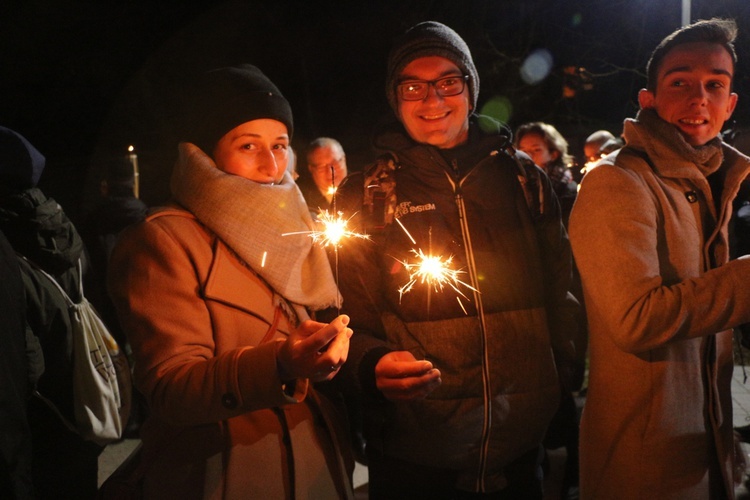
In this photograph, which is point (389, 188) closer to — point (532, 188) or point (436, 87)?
point (436, 87)

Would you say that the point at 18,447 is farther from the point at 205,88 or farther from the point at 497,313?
the point at 497,313

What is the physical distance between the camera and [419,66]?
103 inches

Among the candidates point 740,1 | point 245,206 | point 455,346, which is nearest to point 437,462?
point 455,346

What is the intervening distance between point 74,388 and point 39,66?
17.3 m

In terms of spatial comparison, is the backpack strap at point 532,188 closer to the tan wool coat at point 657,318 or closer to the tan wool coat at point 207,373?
the tan wool coat at point 657,318

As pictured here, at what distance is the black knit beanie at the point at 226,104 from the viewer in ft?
7.16

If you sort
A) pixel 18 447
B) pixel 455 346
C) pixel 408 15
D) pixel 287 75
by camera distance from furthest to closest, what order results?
pixel 287 75
pixel 408 15
pixel 455 346
pixel 18 447

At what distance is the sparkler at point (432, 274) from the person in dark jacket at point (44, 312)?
6.91 feet

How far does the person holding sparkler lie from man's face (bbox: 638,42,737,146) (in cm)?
164

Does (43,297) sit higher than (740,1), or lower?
lower

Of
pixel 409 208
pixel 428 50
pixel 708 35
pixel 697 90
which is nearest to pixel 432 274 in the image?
pixel 409 208

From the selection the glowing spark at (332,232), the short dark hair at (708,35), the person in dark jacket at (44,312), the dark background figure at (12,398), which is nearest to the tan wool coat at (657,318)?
the short dark hair at (708,35)

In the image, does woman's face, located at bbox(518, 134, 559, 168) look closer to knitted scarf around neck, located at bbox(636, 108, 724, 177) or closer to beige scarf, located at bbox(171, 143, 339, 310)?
knitted scarf around neck, located at bbox(636, 108, 724, 177)

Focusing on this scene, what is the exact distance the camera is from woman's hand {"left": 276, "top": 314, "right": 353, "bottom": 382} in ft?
5.50
